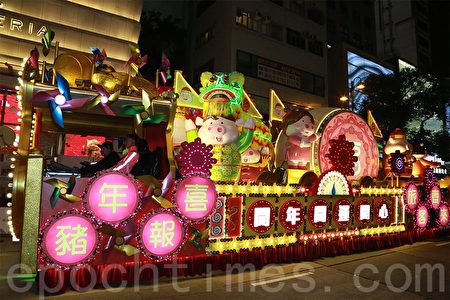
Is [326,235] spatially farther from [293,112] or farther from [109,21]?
[109,21]

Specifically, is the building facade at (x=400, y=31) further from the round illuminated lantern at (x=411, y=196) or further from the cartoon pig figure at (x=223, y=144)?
the cartoon pig figure at (x=223, y=144)

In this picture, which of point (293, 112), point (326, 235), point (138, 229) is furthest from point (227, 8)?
point (138, 229)

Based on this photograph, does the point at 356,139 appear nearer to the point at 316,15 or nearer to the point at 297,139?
the point at 297,139

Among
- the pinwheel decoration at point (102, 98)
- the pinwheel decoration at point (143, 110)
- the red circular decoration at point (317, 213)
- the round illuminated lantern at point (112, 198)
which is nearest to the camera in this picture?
the round illuminated lantern at point (112, 198)

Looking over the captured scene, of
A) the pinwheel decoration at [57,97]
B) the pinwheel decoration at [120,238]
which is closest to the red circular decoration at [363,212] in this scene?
the pinwheel decoration at [120,238]

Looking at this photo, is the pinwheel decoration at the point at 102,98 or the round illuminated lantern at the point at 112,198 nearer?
the round illuminated lantern at the point at 112,198

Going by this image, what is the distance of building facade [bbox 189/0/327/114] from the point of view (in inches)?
905

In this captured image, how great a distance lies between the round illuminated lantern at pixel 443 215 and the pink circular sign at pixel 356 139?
322cm

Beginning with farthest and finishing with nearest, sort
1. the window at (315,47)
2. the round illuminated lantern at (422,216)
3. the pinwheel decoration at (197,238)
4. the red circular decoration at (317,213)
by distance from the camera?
the window at (315,47), the round illuminated lantern at (422,216), the red circular decoration at (317,213), the pinwheel decoration at (197,238)

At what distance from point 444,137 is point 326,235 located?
16.4 metres

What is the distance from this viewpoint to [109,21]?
14359 millimetres

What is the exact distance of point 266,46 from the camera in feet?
78.9

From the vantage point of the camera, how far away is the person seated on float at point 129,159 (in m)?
5.54

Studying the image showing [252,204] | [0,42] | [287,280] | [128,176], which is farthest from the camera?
[0,42]
